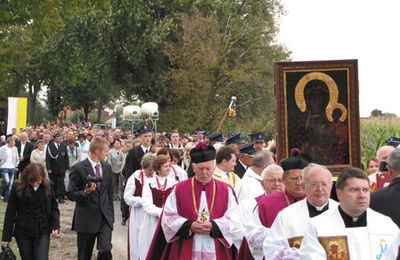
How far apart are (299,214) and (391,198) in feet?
3.81

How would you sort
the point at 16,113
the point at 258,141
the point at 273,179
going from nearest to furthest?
the point at 273,179, the point at 258,141, the point at 16,113

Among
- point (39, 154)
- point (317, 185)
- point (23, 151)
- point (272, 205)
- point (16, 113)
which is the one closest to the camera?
point (317, 185)

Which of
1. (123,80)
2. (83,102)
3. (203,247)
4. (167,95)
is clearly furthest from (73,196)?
(83,102)

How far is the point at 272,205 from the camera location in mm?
5562

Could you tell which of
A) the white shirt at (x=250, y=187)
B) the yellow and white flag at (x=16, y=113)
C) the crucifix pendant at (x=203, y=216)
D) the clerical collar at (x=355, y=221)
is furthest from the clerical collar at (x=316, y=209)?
the yellow and white flag at (x=16, y=113)

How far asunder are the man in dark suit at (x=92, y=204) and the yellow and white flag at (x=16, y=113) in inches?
694

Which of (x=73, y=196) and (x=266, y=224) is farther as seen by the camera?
(x=73, y=196)

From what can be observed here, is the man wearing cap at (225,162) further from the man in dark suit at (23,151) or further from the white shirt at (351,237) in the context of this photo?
the man in dark suit at (23,151)

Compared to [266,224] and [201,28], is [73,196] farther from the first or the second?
[201,28]

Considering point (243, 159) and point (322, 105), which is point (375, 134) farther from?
point (322, 105)

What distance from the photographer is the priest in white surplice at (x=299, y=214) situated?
491 centimetres

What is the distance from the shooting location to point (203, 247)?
6.81 metres

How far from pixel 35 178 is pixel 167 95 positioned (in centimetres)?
2954

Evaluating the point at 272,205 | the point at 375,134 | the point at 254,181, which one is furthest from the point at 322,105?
the point at 375,134
